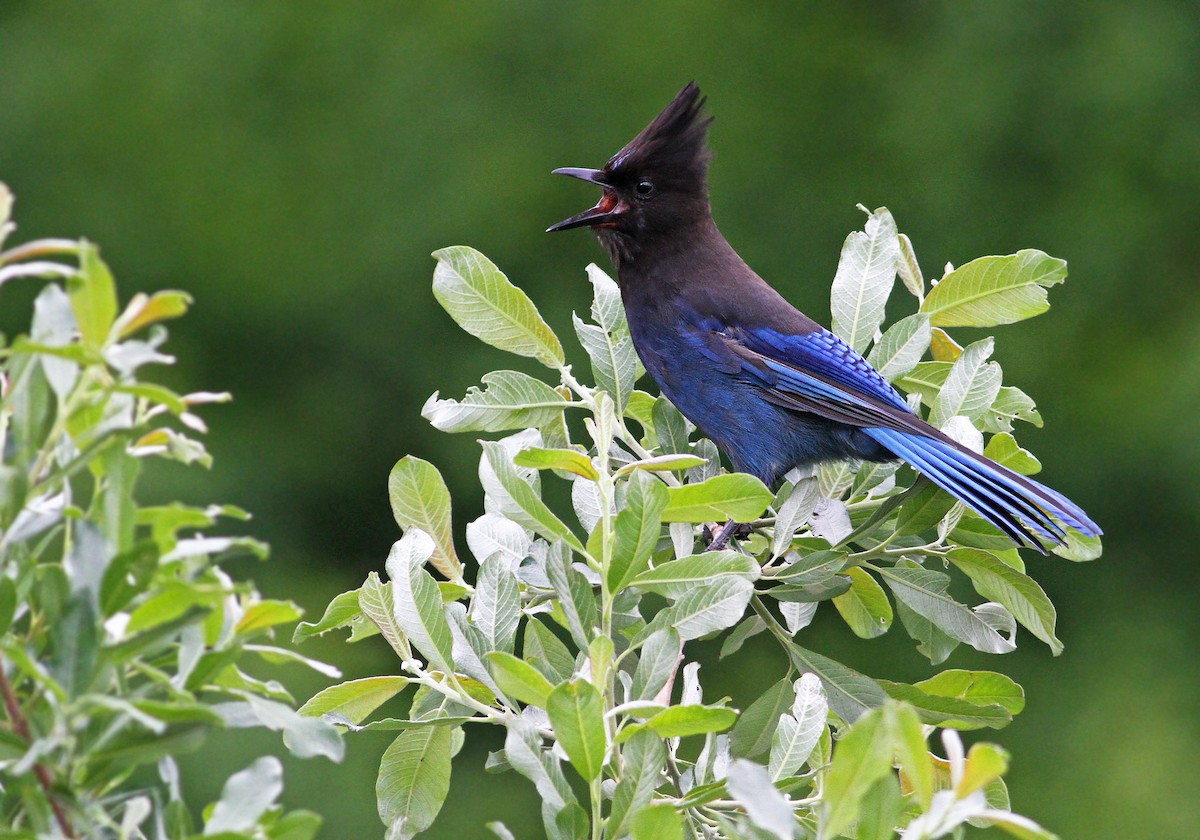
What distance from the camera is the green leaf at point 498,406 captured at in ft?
6.91

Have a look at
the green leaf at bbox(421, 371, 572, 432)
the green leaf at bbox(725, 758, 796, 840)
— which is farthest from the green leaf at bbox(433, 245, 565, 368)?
the green leaf at bbox(725, 758, 796, 840)

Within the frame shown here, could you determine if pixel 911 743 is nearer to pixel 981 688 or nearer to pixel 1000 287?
pixel 981 688

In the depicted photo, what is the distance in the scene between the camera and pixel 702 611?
1596mm

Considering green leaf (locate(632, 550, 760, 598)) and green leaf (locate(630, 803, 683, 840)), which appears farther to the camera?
green leaf (locate(632, 550, 760, 598))

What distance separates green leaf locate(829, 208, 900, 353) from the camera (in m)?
2.31

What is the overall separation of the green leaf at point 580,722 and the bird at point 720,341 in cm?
103

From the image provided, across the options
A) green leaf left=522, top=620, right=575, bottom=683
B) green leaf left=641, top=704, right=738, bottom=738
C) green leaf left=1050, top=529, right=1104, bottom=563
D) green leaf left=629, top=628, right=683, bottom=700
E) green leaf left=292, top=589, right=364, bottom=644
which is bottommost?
green leaf left=292, top=589, right=364, bottom=644

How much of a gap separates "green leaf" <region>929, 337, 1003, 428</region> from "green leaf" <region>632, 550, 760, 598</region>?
55 cm

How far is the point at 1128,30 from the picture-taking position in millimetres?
7309

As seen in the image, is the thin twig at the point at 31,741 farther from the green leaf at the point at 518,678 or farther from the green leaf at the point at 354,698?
the green leaf at the point at 354,698

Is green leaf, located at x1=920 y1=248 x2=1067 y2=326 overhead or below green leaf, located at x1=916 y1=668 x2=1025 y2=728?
overhead

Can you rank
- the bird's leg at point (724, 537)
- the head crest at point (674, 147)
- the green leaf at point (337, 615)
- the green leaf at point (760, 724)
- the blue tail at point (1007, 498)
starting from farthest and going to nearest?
1. the head crest at point (674, 147)
2. the bird's leg at point (724, 537)
3. the blue tail at point (1007, 498)
4. the green leaf at point (760, 724)
5. the green leaf at point (337, 615)

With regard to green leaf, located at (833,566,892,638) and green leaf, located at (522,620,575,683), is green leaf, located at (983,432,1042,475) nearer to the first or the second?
green leaf, located at (833,566,892,638)

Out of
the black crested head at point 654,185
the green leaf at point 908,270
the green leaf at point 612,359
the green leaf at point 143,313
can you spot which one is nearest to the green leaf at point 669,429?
the green leaf at point 612,359
